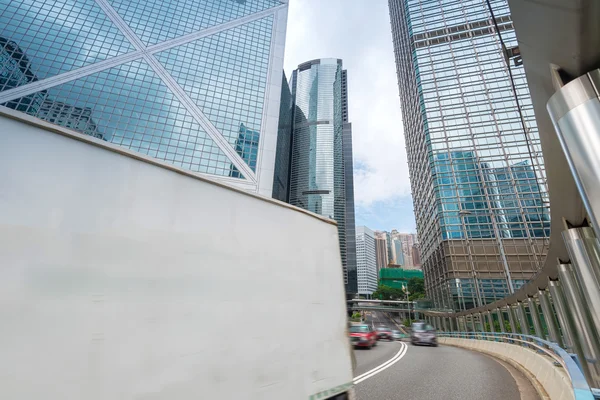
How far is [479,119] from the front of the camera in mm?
43062

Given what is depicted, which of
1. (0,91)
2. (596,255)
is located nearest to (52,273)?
(596,255)

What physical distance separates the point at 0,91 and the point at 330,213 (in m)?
108

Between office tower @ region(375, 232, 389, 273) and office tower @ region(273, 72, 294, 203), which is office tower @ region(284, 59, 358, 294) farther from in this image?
office tower @ region(375, 232, 389, 273)

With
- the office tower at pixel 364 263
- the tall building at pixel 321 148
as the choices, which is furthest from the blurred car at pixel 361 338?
the office tower at pixel 364 263

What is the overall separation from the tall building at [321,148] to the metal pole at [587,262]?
401ft

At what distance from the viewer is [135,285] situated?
2045 mm

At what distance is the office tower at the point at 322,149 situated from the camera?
135 m

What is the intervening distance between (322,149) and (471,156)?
337 ft

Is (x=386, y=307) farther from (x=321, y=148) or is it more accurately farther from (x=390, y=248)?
(x=390, y=248)

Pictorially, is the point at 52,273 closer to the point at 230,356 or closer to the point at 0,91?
the point at 230,356

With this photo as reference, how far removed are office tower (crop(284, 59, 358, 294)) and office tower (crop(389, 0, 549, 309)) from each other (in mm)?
81543

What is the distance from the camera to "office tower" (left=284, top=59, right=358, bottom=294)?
13500 centimetres

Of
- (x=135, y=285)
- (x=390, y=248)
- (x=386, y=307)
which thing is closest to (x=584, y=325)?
(x=135, y=285)

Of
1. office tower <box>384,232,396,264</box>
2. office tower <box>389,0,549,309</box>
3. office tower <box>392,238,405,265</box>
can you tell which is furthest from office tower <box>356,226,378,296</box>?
office tower <box>389,0,549,309</box>
